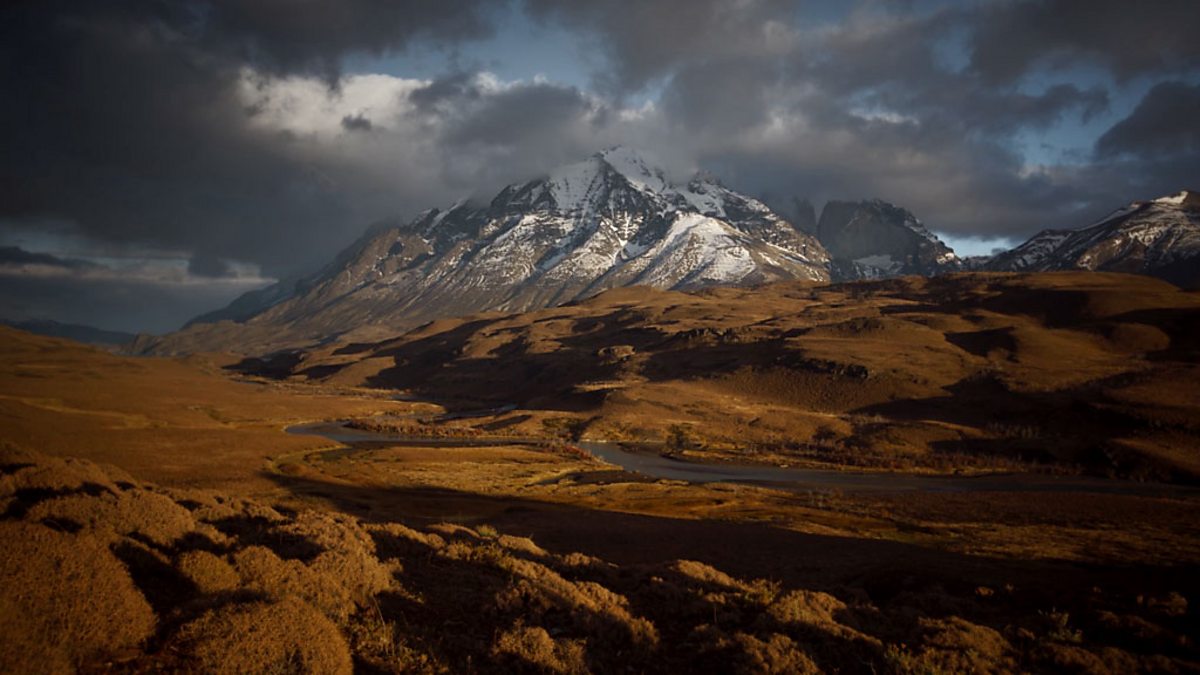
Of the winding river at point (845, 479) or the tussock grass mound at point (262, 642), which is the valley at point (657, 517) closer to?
the tussock grass mound at point (262, 642)

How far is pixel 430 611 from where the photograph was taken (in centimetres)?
1552

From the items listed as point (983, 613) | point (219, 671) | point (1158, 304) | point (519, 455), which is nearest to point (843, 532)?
point (983, 613)

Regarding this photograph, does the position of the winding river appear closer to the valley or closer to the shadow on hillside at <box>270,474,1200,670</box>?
the valley

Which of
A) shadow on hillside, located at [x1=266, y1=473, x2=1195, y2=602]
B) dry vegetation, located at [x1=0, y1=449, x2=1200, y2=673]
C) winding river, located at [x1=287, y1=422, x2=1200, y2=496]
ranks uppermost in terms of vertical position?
dry vegetation, located at [x1=0, y1=449, x2=1200, y2=673]

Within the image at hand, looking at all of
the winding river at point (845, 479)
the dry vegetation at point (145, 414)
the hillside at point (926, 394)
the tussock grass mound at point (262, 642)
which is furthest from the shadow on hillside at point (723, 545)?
the hillside at point (926, 394)

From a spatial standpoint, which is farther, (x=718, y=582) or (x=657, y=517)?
(x=657, y=517)

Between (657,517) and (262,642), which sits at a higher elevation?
(262,642)

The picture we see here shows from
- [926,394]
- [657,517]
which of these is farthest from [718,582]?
[926,394]

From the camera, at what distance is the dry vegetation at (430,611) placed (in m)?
10.5

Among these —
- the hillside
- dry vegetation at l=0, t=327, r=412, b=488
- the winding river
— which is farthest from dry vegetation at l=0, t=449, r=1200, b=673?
the hillside

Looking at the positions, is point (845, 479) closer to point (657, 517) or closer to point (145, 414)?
point (657, 517)

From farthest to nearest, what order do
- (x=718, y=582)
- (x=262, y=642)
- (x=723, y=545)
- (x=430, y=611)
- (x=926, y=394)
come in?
(x=926, y=394), (x=723, y=545), (x=718, y=582), (x=430, y=611), (x=262, y=642)

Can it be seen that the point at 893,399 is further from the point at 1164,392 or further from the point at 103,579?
the point at 103,579

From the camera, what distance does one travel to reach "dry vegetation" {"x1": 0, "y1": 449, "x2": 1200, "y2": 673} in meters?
10.5
